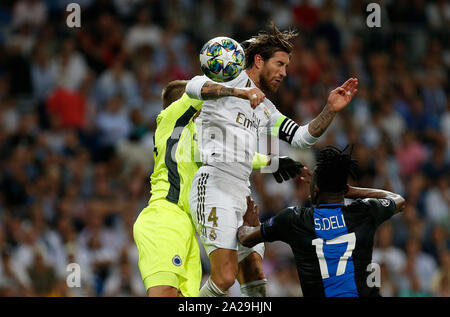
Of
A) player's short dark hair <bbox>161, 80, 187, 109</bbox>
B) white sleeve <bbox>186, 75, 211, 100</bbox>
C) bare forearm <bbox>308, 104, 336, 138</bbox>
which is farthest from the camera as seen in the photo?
player's short dark hair <bbox>161, 80, 187, 109</bbox>

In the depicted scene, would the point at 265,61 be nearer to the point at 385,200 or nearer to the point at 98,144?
the point at 385,200

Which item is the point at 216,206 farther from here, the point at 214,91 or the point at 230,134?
the point at 214,91

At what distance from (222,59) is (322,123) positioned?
1.05m

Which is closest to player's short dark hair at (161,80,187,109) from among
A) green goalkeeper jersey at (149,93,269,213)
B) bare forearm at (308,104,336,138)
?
green goalkeeper jersey at (149,93,269,213)

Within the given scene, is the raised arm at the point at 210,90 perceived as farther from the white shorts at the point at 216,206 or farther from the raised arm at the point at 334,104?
the raised arm at the point at 334,104

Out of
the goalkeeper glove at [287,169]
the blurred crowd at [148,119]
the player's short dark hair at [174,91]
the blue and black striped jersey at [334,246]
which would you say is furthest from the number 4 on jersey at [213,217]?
the blurred crowd at [148,119]

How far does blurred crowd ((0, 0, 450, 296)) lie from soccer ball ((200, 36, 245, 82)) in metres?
4.43

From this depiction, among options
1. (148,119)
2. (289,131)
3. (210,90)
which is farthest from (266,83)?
(148,119)

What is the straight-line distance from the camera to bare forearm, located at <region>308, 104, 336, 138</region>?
20.9 feet

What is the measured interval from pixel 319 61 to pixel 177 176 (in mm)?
8069

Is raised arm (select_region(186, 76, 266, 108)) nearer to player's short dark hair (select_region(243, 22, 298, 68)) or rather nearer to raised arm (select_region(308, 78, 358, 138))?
player's short dark hair (select_region(243, 22, 298, 68))

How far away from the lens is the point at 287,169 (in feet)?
22.7

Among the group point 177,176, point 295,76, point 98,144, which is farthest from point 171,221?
point 295,76

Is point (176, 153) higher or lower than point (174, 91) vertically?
lower
